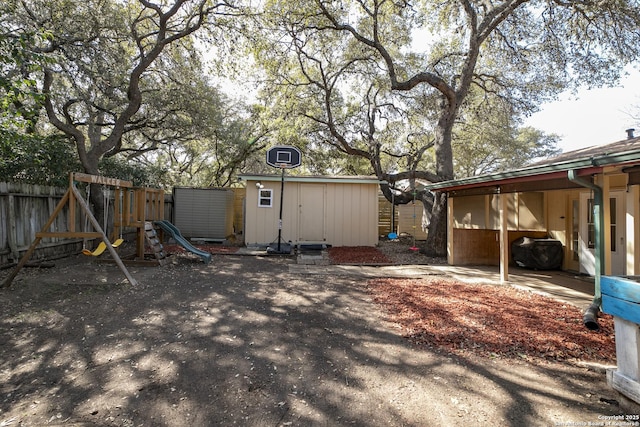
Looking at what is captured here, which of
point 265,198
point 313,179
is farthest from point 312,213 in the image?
point 265,198

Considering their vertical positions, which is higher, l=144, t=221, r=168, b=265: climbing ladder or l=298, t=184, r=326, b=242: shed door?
l=298, t=184, r=326, b=242: shed door

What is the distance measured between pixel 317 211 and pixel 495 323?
7.26m

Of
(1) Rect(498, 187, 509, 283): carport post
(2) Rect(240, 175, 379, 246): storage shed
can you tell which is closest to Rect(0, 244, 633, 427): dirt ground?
(1) Rect(498, 187, 509, 283): carport post

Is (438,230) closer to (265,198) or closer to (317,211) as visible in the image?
(317,211)

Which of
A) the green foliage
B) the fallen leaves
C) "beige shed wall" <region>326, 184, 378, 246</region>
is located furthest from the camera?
"beige shed wall" <region>326, 184, 378, 246</region>

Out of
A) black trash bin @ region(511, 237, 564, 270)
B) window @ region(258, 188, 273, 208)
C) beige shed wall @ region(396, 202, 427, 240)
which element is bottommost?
black trash bin @ region(511, 237, 564, 270)

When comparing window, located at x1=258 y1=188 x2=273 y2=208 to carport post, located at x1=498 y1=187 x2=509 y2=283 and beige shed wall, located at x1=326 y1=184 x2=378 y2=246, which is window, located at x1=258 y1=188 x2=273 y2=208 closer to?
beige shed wall, located at x1=326 y1=184 x2=378 y2=246

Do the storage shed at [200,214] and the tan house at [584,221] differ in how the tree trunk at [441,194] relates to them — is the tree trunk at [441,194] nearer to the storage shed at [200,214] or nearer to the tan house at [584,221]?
the tan house at [584,221]

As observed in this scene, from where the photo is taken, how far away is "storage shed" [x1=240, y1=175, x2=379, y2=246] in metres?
10.7

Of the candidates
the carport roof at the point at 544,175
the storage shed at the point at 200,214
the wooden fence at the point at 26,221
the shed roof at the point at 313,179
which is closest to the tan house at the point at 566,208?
the carport roof at the point at 544,175

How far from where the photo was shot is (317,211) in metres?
10.8

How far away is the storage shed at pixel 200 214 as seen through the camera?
12234mm

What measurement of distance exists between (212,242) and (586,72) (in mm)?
13490

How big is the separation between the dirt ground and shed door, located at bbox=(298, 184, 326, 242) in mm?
5887
